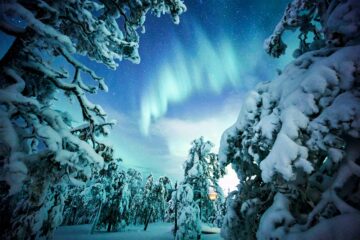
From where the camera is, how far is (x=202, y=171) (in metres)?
22.0

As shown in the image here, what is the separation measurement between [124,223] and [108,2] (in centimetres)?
3720

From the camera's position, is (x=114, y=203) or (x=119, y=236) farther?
(x=114, y=203)

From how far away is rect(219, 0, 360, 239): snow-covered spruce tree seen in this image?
3490 mm

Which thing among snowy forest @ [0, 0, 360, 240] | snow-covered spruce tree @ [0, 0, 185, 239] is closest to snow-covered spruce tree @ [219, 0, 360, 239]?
snowy forest @ [0, 0, 360, 240]

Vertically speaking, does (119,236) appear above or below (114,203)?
below

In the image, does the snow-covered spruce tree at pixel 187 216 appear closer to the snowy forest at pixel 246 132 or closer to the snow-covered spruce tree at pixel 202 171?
the snow-covered spruce tree at pixel 202 171

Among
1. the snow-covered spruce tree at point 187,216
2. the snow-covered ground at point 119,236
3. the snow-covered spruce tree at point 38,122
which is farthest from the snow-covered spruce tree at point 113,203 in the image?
the snow-covered spruce tree at point 38,122

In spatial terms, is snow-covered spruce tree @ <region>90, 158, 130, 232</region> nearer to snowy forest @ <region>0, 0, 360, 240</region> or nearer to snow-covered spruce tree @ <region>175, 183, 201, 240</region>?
snow-covered spruce tree @ <region>175, 183, 201, 240</region>

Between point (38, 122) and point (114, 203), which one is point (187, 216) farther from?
point (38, 122)

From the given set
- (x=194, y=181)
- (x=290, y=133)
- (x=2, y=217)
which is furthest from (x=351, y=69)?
(x=194, y=181)

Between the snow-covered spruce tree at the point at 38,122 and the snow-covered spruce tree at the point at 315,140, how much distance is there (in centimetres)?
382

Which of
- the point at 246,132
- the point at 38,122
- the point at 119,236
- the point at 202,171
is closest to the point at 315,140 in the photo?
the point at 246,132

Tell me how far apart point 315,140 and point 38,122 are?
5.30 metres

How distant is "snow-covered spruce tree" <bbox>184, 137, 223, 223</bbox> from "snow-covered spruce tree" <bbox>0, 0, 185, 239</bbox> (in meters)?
17.1
